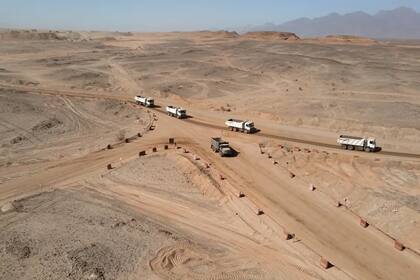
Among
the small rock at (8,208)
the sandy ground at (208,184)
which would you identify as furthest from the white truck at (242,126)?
the small rock at (8,208)

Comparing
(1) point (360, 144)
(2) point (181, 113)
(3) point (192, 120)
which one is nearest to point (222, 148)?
(1) point (360, 144)

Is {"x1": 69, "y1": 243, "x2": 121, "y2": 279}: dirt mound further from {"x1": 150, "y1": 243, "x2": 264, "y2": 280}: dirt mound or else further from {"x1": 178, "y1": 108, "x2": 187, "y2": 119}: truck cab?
{"x1": 178, "y1": 108, "x2": 187, "y2": 119}: truck cab

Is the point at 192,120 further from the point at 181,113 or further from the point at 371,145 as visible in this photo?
the point at 371,145

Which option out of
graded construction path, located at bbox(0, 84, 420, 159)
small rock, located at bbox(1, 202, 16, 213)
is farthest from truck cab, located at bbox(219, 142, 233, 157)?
small rock, located at bbox(1, 202, 16, 213)

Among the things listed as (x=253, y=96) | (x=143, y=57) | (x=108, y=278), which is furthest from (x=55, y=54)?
(x=108, y=278)

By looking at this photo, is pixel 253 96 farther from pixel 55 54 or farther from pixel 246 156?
pixel 55 54
